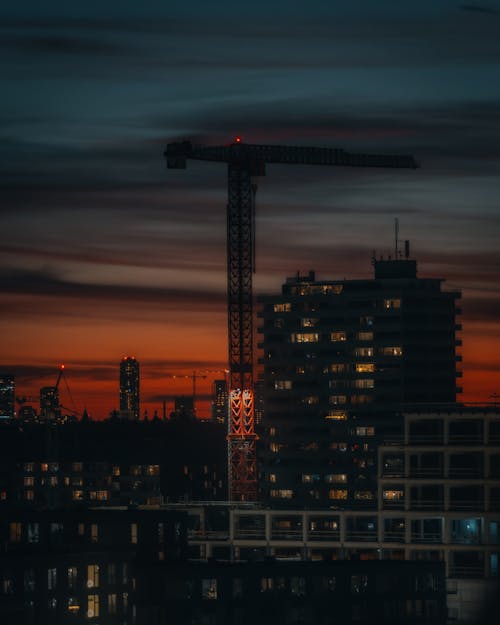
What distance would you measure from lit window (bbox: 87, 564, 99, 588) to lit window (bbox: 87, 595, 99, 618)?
40.3 inches

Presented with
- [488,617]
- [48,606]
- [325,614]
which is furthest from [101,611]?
[488,617]

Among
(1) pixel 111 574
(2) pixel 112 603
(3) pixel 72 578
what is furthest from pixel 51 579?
(1) pixel 111 574

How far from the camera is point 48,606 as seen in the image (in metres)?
186

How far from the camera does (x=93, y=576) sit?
191625 millimetres

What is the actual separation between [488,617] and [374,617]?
77.2 metres

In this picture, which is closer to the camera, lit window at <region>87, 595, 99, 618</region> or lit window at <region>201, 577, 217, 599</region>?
lit window at <region>201, 577, 217, 599</region>

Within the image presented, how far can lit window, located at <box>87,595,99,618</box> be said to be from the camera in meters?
190

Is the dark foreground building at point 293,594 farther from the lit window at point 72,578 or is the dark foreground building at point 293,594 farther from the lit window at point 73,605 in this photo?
the lit window at point 72,578

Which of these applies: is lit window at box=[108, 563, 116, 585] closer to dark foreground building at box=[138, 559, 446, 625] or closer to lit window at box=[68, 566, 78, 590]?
lit window at box=[68, 566, 78, 590]

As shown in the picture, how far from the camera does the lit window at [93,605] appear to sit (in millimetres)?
189875

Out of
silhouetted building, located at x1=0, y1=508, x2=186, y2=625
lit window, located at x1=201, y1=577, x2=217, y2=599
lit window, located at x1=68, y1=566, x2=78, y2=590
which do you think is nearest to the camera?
lit window, located at x1=201, y1=577, x2=217, y2=599

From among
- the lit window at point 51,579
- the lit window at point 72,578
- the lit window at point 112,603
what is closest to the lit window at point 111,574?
the lit window at point 112,603

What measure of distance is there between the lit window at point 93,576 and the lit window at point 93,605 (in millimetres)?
1024

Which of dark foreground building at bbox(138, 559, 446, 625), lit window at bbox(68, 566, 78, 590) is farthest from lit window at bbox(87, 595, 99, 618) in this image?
dark foreground building at bbox(138, 559, 446, 625)
